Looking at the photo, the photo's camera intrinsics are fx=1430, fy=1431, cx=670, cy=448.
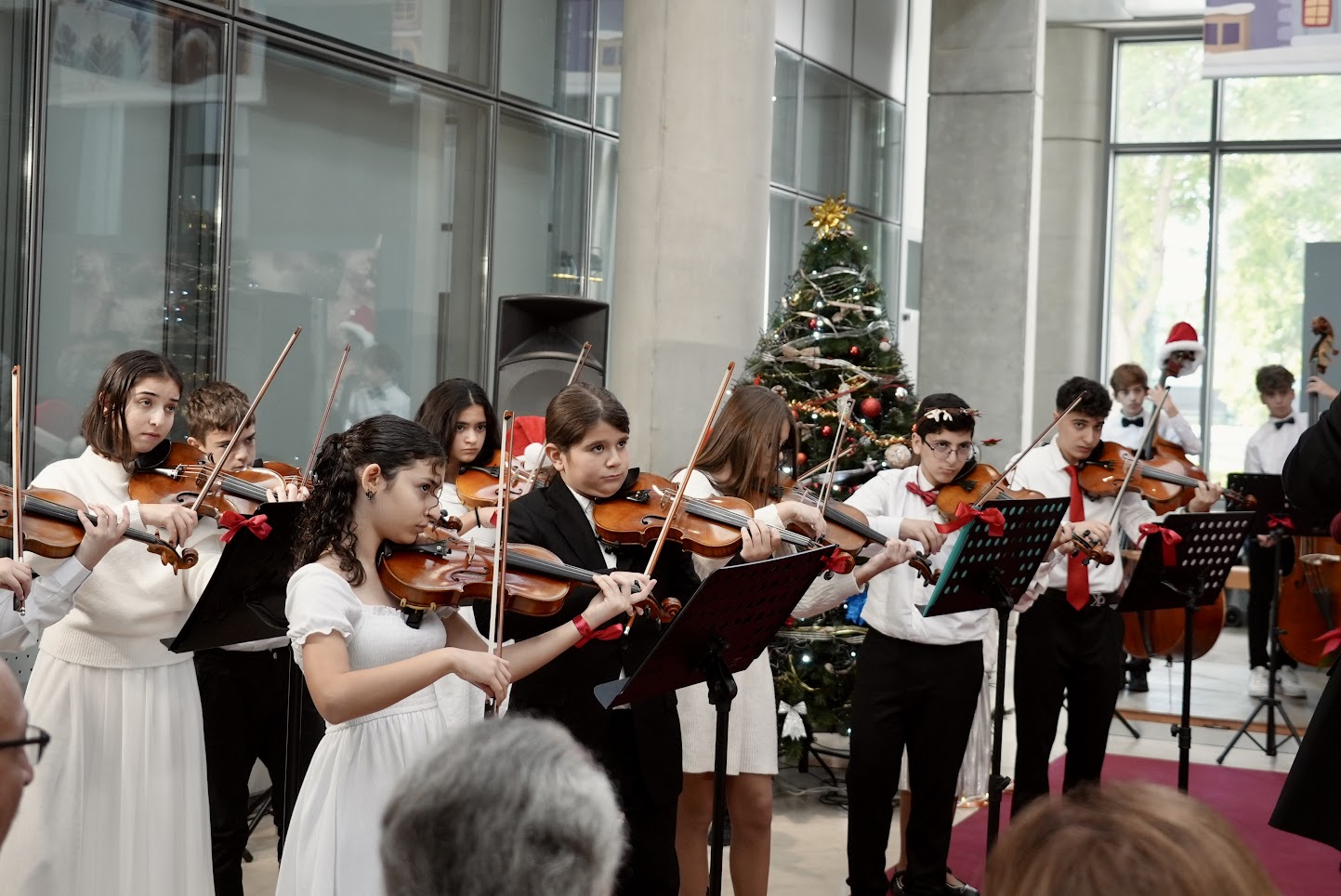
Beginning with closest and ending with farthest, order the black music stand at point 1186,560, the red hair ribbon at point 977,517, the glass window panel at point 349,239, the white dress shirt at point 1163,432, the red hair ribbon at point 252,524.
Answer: the red hair ribbon at point 252,524, the red hair ribbon at point 977,517, the black music stand at point 1186,560, the glass window panel at point 349,239, the white dress shirt at point 1163,432

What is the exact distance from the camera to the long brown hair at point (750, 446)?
153 inches

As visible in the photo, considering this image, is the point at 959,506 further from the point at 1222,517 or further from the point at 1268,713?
the point at 1268,713

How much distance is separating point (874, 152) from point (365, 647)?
959 centimetres

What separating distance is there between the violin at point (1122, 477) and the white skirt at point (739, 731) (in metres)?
1.74

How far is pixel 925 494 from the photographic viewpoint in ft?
14.3

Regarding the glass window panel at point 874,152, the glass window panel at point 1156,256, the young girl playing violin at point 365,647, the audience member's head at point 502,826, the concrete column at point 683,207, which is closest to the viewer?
the audience member's head at point 502,826

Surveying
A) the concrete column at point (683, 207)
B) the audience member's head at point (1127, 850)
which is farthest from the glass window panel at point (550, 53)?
the audience member's head at point (1127, 850)

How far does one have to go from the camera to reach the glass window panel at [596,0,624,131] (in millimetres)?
8070

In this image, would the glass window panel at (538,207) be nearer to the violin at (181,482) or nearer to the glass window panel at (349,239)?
the glass window panel at (349,239)

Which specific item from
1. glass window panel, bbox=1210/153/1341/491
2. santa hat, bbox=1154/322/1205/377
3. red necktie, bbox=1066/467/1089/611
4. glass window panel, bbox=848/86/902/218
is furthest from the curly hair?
glass window panel, bbox=1210/153/1341/491

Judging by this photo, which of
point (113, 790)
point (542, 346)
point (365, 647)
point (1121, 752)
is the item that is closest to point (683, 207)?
point (542, 346)

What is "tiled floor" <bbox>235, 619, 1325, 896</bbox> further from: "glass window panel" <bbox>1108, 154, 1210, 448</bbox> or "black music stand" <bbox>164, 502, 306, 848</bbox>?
"glass window panel" <bbox>1108, 154, 1210, 448</bbox>

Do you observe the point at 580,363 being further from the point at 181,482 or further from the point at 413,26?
the point at 413,26

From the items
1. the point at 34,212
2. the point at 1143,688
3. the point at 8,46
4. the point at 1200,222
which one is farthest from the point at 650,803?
the point at 1200,222
